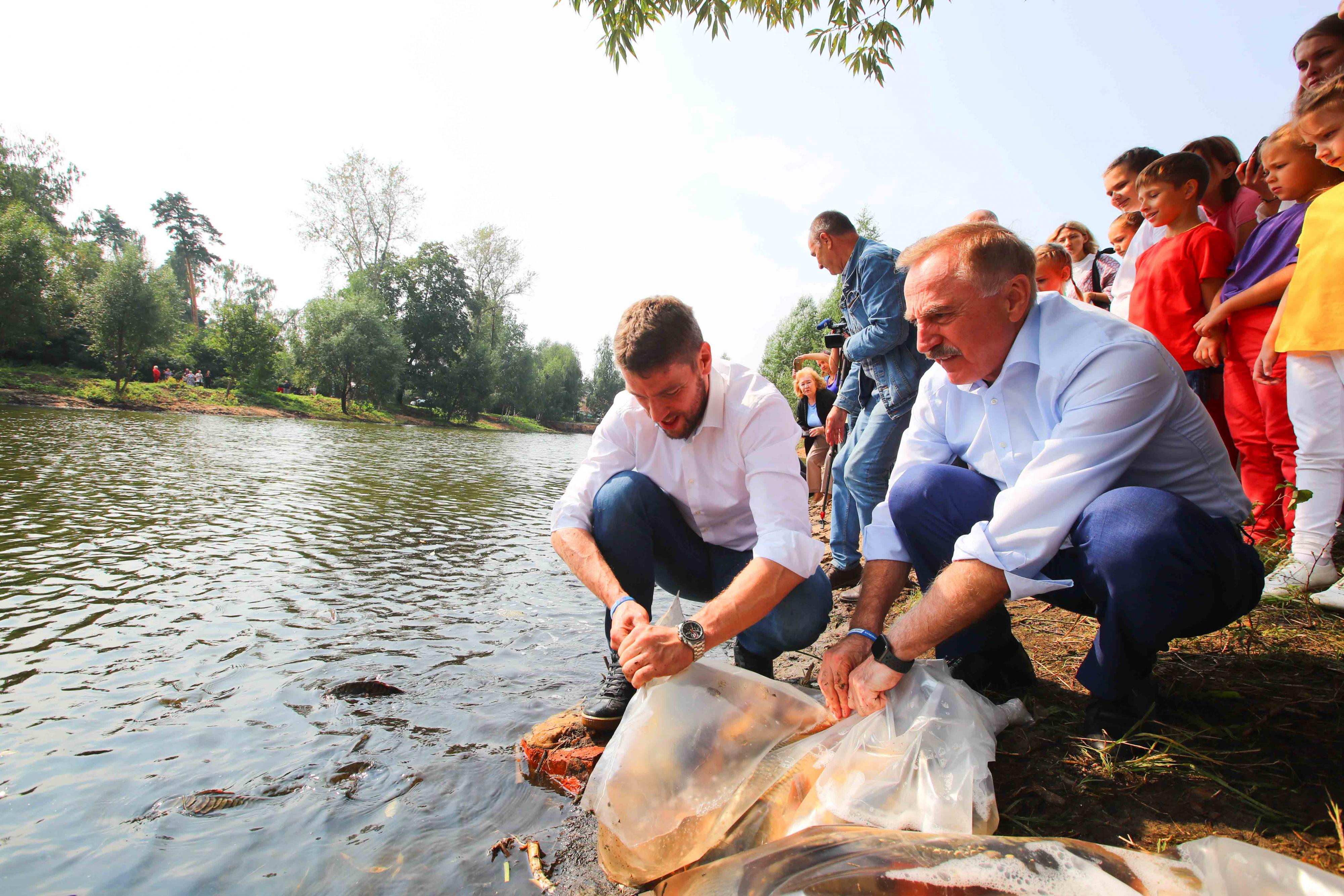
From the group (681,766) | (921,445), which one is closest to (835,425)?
(921,445)

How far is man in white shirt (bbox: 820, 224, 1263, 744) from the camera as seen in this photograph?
5.17ft

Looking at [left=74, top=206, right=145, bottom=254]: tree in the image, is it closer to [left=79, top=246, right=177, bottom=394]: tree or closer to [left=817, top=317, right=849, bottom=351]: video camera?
[left=79, top=246, right=177, bottom=394]: tree

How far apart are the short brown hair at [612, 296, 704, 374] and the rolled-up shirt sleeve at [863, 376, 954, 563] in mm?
774

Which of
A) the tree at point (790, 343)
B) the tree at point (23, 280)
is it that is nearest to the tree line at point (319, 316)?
the tree at point (23, 280)

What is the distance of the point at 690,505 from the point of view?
2.41 meters

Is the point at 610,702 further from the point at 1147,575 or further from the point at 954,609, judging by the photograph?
the point at 1147,575

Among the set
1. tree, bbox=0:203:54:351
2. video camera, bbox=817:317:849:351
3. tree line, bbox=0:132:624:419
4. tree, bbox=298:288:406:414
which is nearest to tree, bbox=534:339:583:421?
tree line, bbox=0:132:624:419

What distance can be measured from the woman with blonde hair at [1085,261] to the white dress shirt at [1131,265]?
837mm

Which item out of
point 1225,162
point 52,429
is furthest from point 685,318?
point 52,429

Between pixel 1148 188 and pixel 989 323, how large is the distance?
237 centimetres

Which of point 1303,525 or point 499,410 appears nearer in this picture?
point 1303,525

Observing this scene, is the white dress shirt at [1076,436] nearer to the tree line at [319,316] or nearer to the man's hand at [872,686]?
the man's hand at [872,686]

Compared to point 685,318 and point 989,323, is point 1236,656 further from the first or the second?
point 685,318

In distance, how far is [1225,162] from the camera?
12.0 ft
